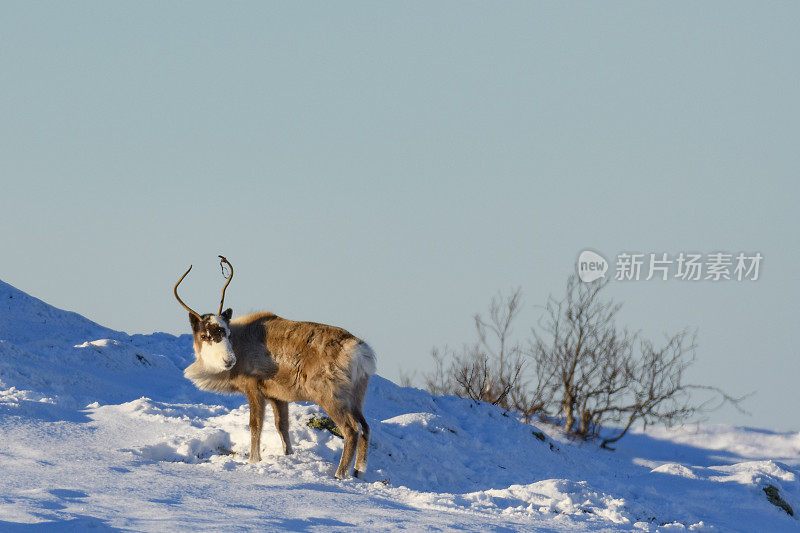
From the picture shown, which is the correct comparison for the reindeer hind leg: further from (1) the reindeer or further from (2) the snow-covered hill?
(2) the snow-covered hill

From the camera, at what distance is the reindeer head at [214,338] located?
9.12 metres

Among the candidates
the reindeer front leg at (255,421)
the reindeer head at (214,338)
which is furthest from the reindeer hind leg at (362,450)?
the reindeer head at (214,338)

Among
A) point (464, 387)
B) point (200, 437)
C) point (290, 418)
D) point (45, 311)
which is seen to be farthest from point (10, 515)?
point (464, 387)

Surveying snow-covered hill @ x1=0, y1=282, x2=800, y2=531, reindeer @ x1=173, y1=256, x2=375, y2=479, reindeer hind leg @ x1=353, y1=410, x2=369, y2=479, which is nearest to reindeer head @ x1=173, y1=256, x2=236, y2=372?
reindeer @ x1=173, y1=256, x2=375, y2=479

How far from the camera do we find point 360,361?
877 centimetres

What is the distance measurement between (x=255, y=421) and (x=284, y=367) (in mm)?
679

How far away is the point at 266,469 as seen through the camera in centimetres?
855

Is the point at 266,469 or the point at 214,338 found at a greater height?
the point at 214,338

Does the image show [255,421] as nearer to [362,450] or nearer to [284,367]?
[284,367]

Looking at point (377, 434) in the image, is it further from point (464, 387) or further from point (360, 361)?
point (464, 387)

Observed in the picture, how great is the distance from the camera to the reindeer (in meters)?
8.73

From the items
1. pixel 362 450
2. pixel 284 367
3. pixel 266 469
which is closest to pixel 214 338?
pixel 284 367

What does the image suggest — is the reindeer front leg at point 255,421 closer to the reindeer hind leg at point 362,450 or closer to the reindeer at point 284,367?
the reindeer at point 284,367

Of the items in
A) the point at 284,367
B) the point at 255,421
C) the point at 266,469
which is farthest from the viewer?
the point at 255,421
